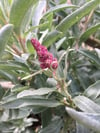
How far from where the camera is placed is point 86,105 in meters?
0.82

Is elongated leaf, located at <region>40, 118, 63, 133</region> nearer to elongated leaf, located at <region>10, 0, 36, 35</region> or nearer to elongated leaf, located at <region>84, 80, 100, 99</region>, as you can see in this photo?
elongated leaf, located at <region>84, 80, 100, 99</region>

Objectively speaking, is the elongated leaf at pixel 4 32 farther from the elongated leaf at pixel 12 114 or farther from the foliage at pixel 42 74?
the elongated leaf at pixel 12 114

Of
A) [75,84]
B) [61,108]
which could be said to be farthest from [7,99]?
[75,84]

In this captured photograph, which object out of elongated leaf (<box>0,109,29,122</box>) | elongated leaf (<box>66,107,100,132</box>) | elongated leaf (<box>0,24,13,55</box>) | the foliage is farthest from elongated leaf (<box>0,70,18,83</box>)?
elongated leaf (<box>66,107,100,132</box>)

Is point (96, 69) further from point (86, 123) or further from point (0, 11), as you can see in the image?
point (86, 123)

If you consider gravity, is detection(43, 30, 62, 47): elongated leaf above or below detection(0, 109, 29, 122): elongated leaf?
above

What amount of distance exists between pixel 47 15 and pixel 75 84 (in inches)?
10.1

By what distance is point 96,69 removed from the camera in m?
1.13

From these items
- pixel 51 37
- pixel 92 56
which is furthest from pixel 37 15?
pixel 92 56

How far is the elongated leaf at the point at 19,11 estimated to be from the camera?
832 mm

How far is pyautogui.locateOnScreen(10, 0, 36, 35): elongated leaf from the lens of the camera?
832mm

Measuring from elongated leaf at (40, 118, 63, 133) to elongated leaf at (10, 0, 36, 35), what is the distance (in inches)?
12.3

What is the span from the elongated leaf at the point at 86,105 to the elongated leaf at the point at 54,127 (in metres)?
0.17

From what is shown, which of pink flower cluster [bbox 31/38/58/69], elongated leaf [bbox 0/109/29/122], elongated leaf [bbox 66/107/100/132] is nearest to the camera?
elongated leaf [bbox 66/107/100/132]
